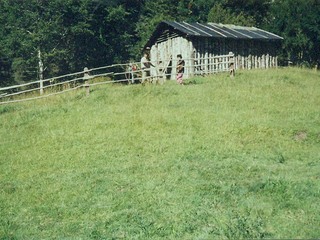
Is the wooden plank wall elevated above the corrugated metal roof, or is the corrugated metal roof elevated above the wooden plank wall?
the corrugated metal roof

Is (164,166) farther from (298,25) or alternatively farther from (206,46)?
(298,25)

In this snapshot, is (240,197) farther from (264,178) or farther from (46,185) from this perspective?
(46,185)

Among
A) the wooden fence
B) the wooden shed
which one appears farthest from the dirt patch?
the wooden shed

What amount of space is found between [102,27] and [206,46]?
75.1 ft

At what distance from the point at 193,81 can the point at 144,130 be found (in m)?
9.59

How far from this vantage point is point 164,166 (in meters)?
10.1

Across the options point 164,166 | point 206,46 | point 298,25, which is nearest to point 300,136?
point 164,166

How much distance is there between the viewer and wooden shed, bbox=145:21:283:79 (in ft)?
89.0

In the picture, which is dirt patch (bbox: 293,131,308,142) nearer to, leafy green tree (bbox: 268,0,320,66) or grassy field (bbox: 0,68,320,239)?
grassy field (bbox: 0,68,320,239)

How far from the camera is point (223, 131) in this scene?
12445 millimetres

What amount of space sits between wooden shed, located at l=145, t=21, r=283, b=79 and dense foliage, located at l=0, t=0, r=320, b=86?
6.71 meters

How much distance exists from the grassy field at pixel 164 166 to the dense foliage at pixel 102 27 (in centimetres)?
2326

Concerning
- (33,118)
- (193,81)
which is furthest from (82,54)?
(33,118)

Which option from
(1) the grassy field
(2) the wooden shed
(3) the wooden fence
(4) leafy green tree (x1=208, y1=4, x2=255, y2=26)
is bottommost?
(1) the grassy field
